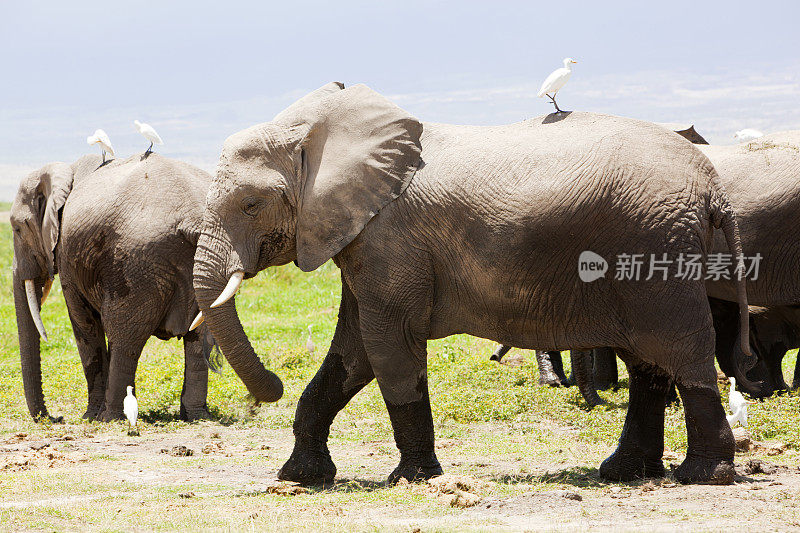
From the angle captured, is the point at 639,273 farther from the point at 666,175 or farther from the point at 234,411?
the point at 234,411

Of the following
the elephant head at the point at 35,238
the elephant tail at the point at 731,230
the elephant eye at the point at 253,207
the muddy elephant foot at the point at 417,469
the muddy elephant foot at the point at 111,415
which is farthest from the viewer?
the elephant head at the point at 35,238

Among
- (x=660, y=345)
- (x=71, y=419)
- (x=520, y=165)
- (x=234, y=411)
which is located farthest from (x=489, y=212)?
(x=71, y=419)

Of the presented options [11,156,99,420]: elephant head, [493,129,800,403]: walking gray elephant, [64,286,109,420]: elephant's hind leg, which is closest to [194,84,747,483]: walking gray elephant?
[493,129,800,403]: walking gray elephant

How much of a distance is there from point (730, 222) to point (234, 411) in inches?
248

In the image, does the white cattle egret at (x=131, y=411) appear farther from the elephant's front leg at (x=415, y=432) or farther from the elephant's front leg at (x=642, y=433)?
the elephant's front leg at (x=642, y=433)

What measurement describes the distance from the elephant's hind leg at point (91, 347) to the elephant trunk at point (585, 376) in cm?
489

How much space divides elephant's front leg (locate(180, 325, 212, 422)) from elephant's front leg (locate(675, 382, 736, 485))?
5.85 metres

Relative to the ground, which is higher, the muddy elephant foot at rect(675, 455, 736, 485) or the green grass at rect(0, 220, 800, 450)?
the muddy elephant foot at rect(675, 455, 736, 485)

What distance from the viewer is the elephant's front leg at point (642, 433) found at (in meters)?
7.21

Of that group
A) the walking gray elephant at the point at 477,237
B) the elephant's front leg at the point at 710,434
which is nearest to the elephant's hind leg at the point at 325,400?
the walking gray elephant at the point at 477,237

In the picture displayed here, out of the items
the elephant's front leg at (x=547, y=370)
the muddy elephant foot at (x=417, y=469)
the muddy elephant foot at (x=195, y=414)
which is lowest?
the muddy elephant foot at (x=195, y=414)

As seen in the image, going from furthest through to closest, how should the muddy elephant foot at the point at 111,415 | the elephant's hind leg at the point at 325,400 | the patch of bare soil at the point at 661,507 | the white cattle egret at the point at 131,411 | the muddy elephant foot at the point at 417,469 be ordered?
the muddy elephant foot at the point at 111,415, the white cattle egret at the point at 131,411, the elephant's hind leg at the point at 325,400, the muddy elephant foot at the point at 417,469, the patch of bare soil at the point at 661,507

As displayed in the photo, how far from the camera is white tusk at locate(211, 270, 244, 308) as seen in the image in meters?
6.77

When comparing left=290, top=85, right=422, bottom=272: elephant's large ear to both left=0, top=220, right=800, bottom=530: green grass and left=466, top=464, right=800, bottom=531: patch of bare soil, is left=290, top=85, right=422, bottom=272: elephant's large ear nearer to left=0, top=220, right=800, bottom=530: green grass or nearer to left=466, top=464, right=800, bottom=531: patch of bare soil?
left=0, top=220, right=800, bottom=530: green grass
